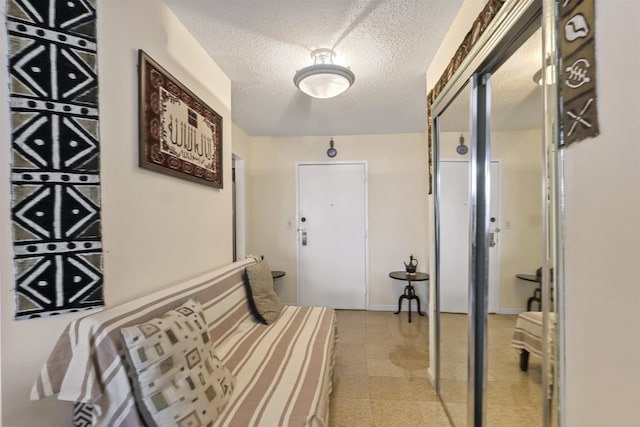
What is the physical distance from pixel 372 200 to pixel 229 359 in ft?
8.51

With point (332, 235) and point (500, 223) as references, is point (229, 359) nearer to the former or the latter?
point (500, 223)

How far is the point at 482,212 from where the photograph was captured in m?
1.33

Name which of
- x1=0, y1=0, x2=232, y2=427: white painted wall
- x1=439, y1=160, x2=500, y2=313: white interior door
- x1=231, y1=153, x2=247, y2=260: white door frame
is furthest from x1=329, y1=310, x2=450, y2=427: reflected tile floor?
x1=231, y1=153, x2=247, y2=260: white door frame

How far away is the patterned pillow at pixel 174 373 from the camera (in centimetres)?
90

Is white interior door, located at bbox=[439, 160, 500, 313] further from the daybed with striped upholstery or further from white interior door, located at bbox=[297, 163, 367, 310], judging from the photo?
white interior door, located at bbox=[297, 163, 367, 310]

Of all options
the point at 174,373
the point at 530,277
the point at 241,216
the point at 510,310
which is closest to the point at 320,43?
the point at 530,277

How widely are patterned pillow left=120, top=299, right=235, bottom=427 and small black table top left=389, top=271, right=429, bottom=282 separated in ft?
7.87

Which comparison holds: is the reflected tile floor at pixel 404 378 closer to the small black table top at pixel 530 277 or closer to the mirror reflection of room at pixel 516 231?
the mirror reflection of room at pixel 516 231

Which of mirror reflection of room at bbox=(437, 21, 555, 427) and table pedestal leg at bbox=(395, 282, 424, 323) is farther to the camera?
table pedestal leg at bbox=(395, 282, 424, 323)

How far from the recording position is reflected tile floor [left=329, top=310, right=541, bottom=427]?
1110 millimetres

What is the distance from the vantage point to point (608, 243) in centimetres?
59

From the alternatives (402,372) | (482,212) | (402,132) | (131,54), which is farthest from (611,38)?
(402,132)

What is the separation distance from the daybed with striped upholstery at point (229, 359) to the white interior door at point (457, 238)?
850 millimetres

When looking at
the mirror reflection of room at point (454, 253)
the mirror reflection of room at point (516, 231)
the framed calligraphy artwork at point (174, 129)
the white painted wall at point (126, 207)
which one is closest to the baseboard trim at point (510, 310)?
the mirror reflection of room at point (516, 231)
